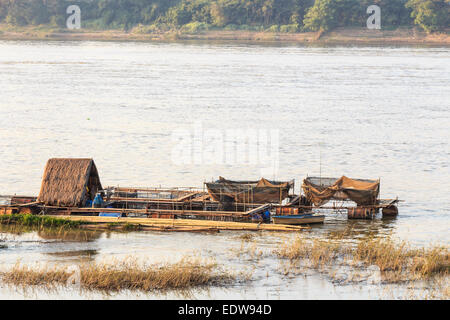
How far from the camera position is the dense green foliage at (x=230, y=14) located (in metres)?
139

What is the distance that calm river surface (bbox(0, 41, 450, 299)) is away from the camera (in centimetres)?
2406

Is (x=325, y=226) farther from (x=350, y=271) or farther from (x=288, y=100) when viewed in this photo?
(x=288, y=100)

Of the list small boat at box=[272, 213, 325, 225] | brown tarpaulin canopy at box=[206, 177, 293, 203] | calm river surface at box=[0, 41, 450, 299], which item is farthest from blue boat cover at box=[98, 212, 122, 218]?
small boat at box=[272, 213, 325, 225]

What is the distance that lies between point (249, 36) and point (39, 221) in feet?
411

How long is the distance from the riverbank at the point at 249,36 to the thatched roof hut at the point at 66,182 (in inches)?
4692

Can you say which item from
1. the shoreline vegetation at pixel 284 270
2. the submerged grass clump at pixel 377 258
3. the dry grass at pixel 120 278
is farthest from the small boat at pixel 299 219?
the dry grass at pixel 120 278

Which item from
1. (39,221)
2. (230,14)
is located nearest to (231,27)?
(230,14)

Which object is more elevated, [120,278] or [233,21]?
[233,21]

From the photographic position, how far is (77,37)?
151 meters

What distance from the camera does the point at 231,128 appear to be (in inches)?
1961

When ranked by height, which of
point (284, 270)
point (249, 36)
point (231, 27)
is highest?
point (231, 27)

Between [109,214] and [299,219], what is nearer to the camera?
[109,214]

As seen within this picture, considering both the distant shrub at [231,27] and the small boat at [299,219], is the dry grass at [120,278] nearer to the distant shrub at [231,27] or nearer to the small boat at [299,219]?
the small boat at [299,219]

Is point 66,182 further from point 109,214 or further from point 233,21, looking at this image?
point 233,21
